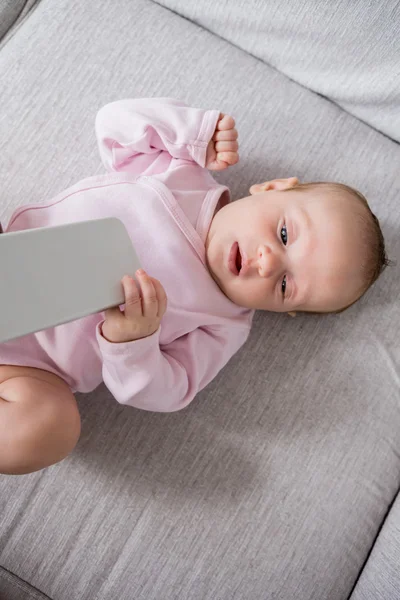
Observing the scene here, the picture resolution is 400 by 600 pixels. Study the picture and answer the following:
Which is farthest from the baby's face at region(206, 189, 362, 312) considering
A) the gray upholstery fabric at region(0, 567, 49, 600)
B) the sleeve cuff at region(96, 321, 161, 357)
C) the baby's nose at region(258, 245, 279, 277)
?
the gray upholstery fabric at region(0, 567, 49, 600)

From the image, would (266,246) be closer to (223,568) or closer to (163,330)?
(163,330)

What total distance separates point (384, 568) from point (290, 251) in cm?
71

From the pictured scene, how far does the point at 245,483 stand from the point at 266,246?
0.55m

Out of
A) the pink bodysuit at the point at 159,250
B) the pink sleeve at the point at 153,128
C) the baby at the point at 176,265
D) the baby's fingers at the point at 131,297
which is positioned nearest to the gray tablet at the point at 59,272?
the baby's fingers at the point at 131,297

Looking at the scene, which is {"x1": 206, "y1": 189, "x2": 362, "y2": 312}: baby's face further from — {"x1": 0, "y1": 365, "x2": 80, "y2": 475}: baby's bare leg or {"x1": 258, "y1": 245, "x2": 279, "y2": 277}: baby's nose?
{"x1": 0, "y1": 365, "x2": 80, "y2": 475}: baby's bare leg

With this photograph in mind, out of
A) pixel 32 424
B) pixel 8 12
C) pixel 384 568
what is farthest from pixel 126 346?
pixel 8 12

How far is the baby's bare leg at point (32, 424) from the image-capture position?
2.96 feet

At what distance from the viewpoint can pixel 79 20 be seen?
1.26m

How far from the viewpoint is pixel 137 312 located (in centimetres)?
83

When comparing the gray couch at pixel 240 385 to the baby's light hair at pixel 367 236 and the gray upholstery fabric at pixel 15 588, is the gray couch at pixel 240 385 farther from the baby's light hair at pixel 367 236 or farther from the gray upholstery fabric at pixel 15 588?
the baby's light hair at pixel 367 236

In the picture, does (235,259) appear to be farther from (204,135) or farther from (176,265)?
(204,135)

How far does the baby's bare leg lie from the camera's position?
0.90m

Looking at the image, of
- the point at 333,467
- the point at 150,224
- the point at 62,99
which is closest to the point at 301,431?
the point at 333,467

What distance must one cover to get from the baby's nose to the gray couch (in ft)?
0.94
